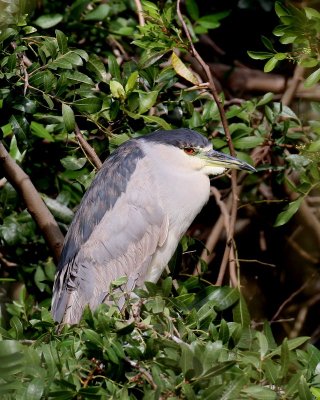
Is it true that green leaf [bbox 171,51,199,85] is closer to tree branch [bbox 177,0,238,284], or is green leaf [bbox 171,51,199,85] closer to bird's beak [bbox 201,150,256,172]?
tree branch [bbox 177,0,238,284]

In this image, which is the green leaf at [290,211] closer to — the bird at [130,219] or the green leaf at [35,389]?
the bird at [130,219]

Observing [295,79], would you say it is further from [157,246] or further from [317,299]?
[157,246]

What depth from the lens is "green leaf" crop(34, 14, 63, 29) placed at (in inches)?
150

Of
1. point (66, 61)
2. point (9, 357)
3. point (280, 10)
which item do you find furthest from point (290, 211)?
point (9, 357)

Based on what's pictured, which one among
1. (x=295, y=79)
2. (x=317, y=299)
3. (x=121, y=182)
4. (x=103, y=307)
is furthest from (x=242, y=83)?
(x=103, y=307)

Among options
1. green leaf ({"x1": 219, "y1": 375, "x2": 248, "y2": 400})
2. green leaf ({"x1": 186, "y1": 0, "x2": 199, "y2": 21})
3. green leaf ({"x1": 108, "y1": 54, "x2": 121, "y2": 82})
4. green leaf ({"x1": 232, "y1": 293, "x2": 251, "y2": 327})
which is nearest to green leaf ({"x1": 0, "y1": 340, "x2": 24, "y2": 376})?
green leaf ({"x1": 219, "y1": 375, "x2": 248, "y2": 400})

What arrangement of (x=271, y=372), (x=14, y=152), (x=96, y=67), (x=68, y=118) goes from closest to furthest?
1. (x=271, y=372)
2. (x=68, y=118)
3. (x=96, y=67)
4. (x=14, y=152)

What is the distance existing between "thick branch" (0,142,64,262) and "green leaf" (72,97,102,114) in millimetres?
347

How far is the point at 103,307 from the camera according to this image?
231 cm

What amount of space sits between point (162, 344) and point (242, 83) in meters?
2.61

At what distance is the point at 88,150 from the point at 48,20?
0.86m

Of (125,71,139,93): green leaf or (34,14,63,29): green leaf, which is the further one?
(34,14,63,29): green leaf

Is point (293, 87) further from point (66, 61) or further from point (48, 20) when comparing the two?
point (66, 61)

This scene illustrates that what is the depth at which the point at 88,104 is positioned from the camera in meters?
3.09
